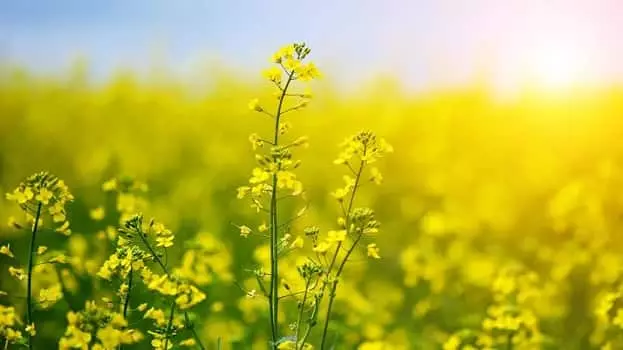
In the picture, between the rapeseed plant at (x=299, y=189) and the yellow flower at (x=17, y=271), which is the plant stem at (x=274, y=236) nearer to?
the rapeseed plant at (x=299, y=189)

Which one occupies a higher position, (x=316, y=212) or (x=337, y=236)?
(x=316, y=212)

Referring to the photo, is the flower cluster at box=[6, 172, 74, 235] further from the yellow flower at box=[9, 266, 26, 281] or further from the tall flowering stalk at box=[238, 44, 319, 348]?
the tall flowering stalk at box=[238, 44, 319, 348]

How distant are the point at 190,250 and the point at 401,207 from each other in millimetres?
1830

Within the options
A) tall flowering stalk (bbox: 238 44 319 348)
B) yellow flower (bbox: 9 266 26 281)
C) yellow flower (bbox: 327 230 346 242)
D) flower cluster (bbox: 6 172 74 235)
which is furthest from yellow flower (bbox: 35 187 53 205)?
yellow flower (bbox: 327 230 346 242)

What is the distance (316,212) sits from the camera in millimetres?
3539

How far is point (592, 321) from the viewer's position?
2.79m

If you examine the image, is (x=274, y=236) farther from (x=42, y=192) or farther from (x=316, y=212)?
(x=316, y=212)

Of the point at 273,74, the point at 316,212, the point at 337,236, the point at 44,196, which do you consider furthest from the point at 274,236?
the point at 316,212

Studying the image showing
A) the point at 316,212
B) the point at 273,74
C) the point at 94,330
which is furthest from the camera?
the point at 316,212

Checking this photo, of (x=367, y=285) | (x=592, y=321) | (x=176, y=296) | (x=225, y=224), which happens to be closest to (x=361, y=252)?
(x=367, y=285)

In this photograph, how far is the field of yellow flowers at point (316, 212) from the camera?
70.5 inches

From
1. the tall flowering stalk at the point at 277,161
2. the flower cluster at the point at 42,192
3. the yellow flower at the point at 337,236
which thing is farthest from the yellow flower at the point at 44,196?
the yellow flower at the point at 337,236

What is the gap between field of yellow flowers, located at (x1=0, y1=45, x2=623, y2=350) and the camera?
5.88 feet

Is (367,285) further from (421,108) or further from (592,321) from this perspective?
(421,108)
